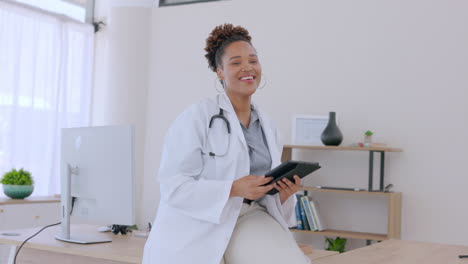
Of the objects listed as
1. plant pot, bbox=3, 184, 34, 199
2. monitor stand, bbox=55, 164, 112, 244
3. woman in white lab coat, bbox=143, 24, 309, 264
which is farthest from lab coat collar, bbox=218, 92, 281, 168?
plant pot, bbox=3, 184, 34, 199

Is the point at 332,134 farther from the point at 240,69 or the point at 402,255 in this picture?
the point at 240,69

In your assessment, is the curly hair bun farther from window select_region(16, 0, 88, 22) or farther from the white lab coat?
window select_region(16, 0, 88, 22)

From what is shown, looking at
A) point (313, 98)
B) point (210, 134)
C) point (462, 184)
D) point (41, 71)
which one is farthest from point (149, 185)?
point (210, 134)

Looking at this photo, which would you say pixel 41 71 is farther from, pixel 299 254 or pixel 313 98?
pixel 299 254

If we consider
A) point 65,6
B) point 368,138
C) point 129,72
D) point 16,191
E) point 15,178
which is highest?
point 65,6

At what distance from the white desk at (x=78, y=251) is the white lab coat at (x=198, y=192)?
0.47 metres

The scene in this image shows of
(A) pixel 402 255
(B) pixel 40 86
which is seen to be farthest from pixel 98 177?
(B) pixel 40 86

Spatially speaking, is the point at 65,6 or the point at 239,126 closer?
the point at 239,126

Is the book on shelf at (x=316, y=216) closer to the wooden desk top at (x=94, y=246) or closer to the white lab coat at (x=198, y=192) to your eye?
the wooden desk top at (x=94, y=246)

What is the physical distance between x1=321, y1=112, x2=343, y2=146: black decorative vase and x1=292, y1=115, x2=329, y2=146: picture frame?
0.43 feet

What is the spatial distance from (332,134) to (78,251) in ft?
9.84

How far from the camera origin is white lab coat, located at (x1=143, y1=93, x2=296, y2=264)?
6.09ft

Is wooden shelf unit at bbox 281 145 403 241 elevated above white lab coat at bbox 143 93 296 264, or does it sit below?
below

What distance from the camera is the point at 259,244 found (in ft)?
6.03
